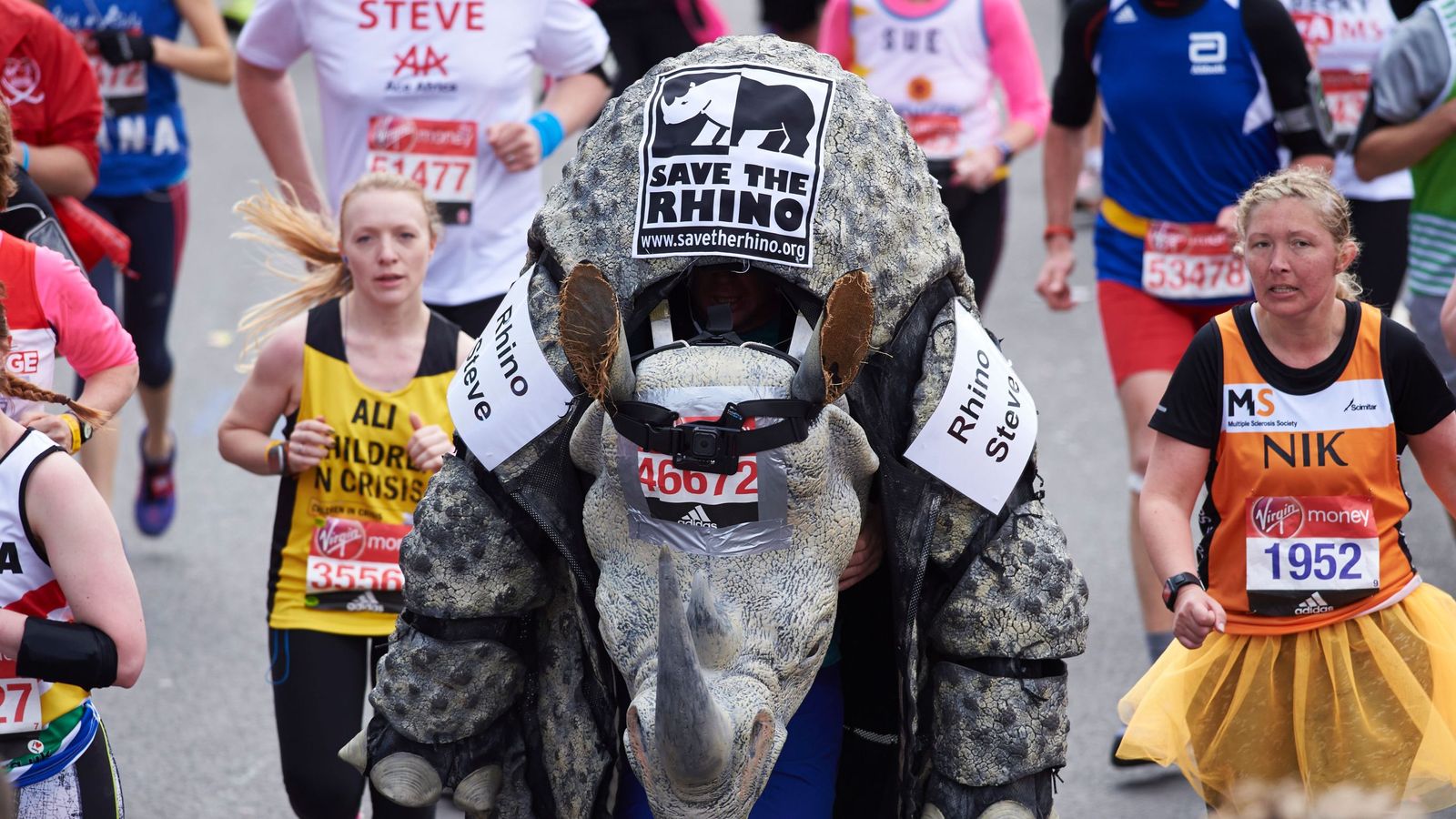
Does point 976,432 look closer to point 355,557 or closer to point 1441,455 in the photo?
point 1441,455

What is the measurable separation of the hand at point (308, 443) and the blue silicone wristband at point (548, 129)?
1384 mm

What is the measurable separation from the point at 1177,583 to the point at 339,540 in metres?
2.03

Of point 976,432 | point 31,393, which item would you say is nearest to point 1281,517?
point 976,432

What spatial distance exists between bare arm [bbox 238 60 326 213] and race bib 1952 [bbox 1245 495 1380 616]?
317 centimetres

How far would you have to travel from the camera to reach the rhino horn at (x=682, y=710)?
2725mm

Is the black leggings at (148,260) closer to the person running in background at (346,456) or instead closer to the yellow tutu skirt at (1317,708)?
the person running in background at (346,456)

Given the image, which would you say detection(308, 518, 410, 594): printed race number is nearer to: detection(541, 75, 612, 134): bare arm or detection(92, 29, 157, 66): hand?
detection(541, 75, 612, 134): bare arm

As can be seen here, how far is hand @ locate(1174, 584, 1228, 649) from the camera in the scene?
4.03 m

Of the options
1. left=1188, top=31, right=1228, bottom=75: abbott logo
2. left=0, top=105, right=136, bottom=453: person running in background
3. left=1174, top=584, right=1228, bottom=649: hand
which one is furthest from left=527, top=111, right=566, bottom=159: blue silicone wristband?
left=1174, top=584, right=1228, bottom=649: hand

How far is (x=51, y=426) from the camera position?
4.39 metres

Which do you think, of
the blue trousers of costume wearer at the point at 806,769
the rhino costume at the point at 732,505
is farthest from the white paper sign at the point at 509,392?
the blue trousers of costume wearer at the point at 806,769

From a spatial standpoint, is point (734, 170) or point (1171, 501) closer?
point (734, 170)

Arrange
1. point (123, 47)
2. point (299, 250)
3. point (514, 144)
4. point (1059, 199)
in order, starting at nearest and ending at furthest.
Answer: point (299, 250), point (514, 144), point (1059, 199), point (123, 47)

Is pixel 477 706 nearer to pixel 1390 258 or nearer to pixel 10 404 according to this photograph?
pixel 10 404
